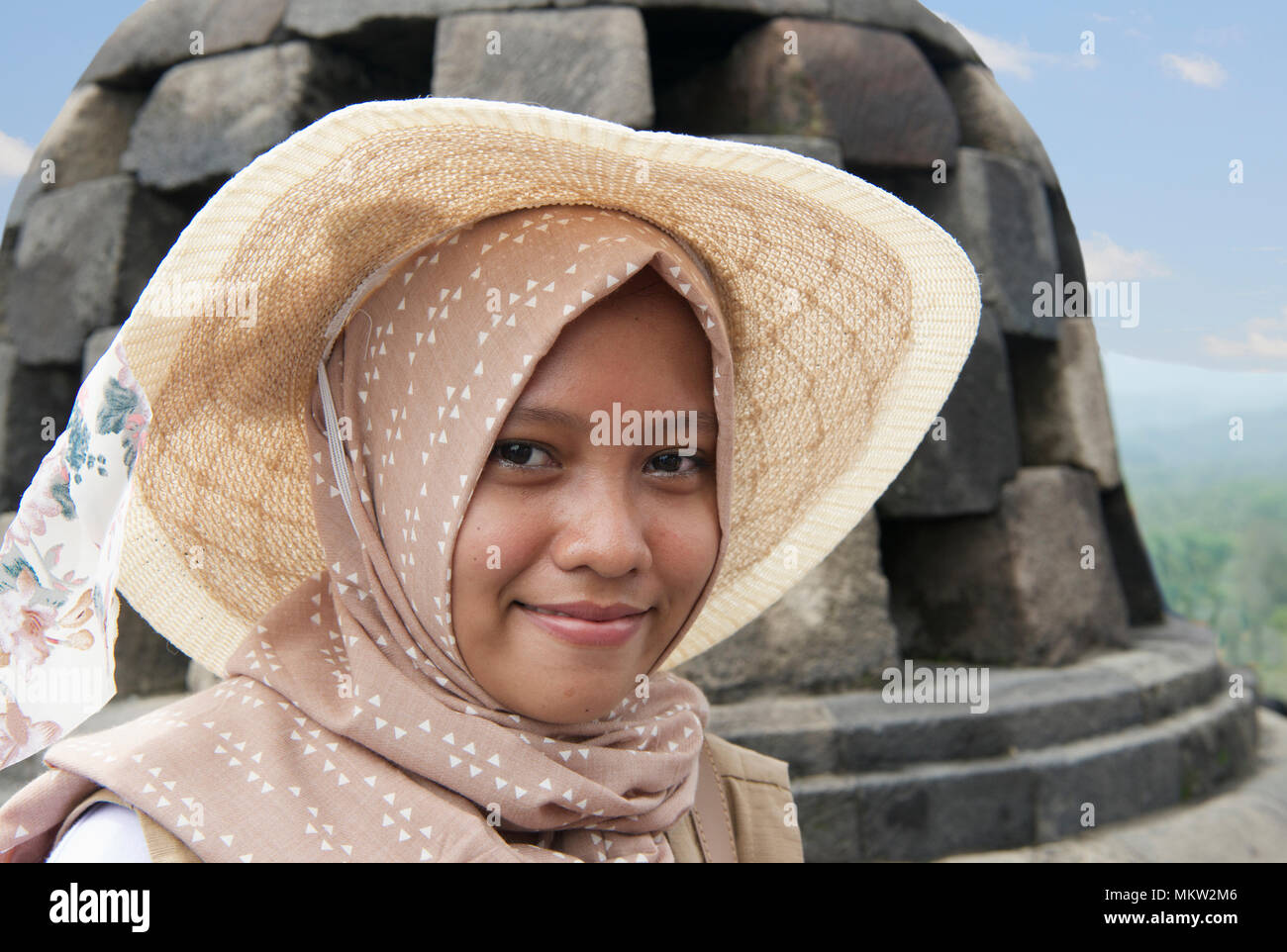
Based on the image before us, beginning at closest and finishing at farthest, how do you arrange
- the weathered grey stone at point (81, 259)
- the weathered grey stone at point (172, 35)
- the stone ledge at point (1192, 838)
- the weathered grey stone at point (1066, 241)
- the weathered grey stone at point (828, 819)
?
the weathered grey stone at point (828, 819) → the stone ledge at point (1192, 838) → the weathered grey stone at point (172, 35) → the weathered grey stone at point (81, 259) → the weathered grey stone at point (1066, 241)

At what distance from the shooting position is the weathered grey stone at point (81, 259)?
381 centimetres

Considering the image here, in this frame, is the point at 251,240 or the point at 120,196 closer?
the point at 251,240

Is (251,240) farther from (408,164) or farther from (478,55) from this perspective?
(478,55)

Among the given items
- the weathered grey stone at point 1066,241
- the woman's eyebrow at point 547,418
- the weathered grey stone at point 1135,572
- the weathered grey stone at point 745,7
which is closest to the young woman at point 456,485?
the woman's eyebrow at point 547,418

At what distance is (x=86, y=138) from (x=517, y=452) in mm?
3873

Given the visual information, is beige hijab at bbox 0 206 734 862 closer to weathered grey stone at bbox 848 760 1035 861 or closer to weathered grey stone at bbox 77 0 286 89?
weathered grey stone at bbox 848 760 1035 861

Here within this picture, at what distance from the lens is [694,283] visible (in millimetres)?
1133

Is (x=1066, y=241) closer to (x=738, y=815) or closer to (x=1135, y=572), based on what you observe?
(x=1135, y=572)

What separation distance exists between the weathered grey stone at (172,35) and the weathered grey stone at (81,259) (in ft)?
1.59

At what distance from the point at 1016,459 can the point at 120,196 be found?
3633 mm

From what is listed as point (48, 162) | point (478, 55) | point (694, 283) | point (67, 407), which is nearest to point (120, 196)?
point (48, 162)

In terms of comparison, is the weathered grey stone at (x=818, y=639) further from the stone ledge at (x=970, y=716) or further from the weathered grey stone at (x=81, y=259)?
the weathered grey stone at (x=81, y=259)

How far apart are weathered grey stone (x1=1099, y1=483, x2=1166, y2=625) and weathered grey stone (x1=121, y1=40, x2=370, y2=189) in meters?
3.91

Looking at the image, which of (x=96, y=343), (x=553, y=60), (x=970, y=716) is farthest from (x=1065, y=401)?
(x=96, y=343)
